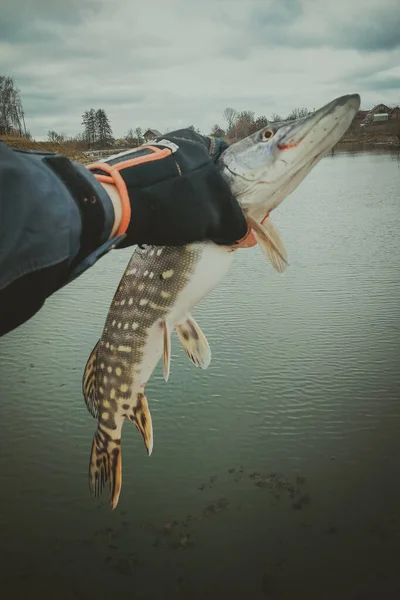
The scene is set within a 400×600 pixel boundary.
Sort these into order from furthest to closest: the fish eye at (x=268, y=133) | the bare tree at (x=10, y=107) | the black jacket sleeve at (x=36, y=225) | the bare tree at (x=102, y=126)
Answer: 1. the bare tree at (x=102, y=126)
2. the bare tree at (x=10, y=107)
3. the fish eye at (x=268, y=133)
4. the black jacket sleeve at (x=36, y=225)

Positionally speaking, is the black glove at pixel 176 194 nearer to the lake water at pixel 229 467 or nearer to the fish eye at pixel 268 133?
the fish eye at pixel 268 133

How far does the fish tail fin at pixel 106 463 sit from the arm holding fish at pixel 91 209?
1.17m

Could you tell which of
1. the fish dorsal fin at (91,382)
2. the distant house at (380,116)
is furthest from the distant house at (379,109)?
the fish dorsal fin at (91,382)

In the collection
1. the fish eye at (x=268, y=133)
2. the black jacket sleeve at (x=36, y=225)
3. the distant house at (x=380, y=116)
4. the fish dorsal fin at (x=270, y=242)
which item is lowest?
the fish dorsal fin at (x=270, y=242)

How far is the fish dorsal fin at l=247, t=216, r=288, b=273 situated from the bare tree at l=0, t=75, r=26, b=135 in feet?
173

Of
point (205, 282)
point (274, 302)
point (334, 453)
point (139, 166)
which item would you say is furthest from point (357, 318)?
point (139, 166)

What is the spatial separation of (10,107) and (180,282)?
57017 mm

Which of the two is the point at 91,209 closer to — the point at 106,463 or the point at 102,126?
the point at 106,463

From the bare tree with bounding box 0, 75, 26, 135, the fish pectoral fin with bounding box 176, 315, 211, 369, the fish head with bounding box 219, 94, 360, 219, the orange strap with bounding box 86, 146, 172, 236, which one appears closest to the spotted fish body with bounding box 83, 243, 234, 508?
the fish pectoral fin with bounding box 176, 315, 211, 369

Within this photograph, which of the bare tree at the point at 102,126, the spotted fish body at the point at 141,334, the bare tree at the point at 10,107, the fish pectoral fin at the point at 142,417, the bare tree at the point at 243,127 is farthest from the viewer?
the bare tree at the point at 102,126

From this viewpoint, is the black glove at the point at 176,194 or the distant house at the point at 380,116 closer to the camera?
the black glove at the point at 176,194

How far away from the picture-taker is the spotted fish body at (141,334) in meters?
2.06

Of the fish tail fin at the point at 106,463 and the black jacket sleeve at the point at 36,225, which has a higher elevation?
the black jacket sleeve at the point at 36,225

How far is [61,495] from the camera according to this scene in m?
3.68
